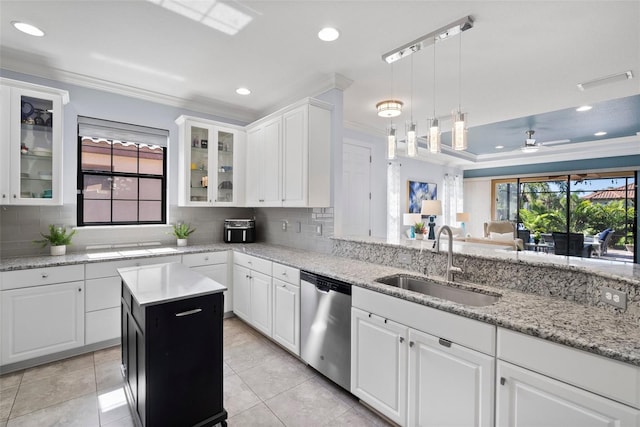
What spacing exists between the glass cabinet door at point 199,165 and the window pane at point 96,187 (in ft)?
2.94

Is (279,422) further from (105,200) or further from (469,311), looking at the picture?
(105,200)

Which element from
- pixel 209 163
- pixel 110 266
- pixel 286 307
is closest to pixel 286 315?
pixel 286 307

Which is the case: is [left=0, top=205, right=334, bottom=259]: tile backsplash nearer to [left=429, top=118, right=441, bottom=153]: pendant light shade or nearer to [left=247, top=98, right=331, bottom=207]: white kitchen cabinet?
[left=247, top=98, right=331, bottom=207]: white kitchen cabinet

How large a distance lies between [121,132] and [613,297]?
444cm

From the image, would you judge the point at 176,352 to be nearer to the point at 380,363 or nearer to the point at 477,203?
the point at 380,363

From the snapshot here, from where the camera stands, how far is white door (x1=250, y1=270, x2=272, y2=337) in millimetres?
2951

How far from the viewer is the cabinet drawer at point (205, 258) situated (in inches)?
129

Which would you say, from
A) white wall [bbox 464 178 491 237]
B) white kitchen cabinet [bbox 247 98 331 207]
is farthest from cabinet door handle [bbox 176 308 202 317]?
white wall [bbox 464 178 491 237]

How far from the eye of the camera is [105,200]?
3439 millimetres

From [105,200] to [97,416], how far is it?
2.33 meters

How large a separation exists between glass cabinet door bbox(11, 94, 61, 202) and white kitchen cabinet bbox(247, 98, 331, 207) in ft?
6.63

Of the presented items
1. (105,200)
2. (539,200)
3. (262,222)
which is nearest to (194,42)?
(105,200)

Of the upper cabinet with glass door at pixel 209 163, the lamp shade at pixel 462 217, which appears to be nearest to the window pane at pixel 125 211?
the upper cabinet with glass door at pixel 209 163

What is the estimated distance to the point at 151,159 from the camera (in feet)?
12.3
